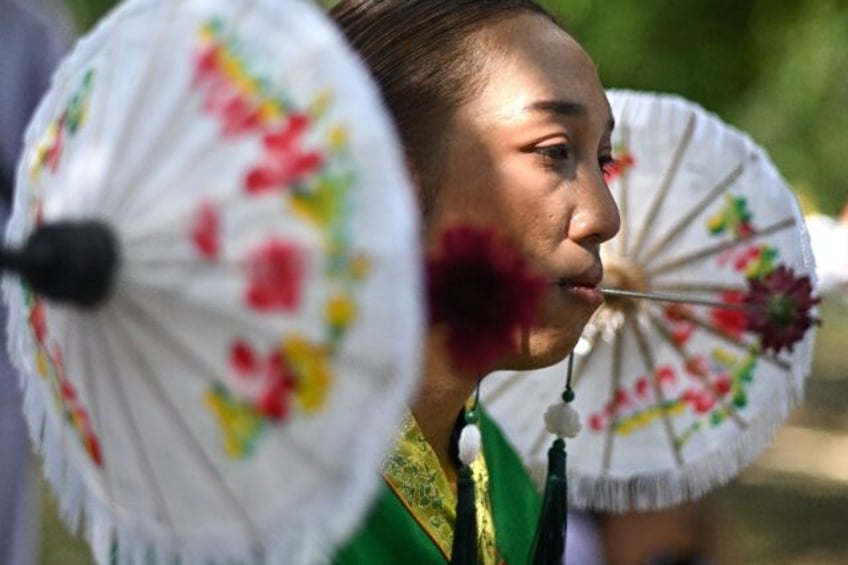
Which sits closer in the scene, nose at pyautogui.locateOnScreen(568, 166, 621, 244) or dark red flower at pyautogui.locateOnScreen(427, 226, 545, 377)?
dark red flower at pyautogui.locateOnScreen(427, 226, 545, 377)

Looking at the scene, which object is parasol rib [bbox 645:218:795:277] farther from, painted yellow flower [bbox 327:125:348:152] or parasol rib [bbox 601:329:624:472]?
painted yellow flower [bbox 327:125:348:152]

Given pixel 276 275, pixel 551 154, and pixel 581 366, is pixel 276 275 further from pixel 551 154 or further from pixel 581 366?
pixel 581 366

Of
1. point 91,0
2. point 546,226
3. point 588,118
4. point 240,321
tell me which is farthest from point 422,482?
point 91,0

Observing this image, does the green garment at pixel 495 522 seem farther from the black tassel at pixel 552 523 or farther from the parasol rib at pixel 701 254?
the parasol rib at pixel 701 254

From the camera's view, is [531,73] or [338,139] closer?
[338,139]

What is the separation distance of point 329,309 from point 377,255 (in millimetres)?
65

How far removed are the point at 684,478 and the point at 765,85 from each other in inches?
227

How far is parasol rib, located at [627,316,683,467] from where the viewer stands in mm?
3070

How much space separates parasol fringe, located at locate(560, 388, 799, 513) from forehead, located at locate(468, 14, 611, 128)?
3.25 ft

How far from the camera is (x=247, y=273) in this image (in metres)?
1.38

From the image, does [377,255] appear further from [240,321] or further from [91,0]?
[91,0]

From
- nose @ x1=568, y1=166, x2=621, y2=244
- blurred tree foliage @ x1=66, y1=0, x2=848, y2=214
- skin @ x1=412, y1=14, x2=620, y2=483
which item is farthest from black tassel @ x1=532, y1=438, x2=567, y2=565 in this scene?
blurred tree foliage @ x1=66, y1=0, x2=848, y2=214

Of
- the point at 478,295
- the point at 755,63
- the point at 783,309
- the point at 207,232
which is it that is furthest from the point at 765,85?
the point at 207,232

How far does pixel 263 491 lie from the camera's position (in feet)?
4.69
